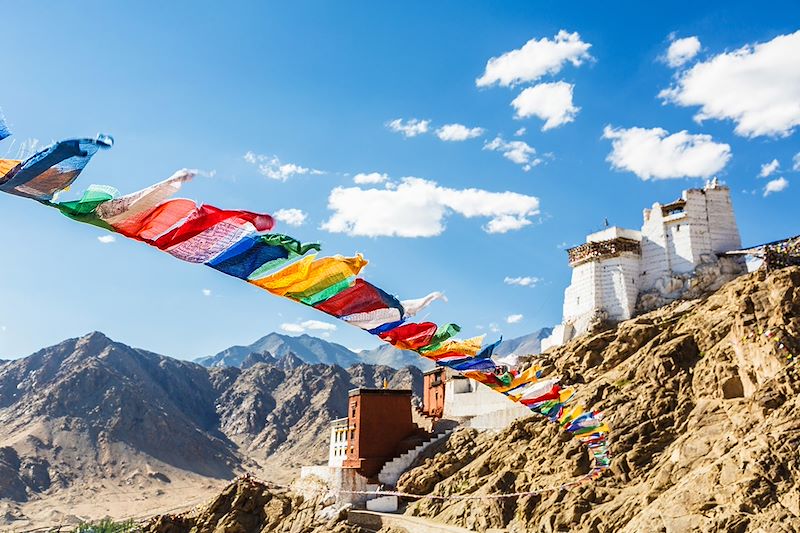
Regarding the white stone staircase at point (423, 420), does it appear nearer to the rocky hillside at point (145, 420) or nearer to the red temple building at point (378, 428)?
the red temple building at point (378, 428)

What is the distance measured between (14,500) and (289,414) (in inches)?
1796

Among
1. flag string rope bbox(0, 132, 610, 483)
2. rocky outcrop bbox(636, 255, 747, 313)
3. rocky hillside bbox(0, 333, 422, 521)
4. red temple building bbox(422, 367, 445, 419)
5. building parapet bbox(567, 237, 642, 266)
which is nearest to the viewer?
flag string rope bbox(0, 132, 610, 483)

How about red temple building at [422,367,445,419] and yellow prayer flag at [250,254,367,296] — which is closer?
yellow prayer flag at [250,254,367,296]

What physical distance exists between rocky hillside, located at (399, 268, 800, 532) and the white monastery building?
12.7ft

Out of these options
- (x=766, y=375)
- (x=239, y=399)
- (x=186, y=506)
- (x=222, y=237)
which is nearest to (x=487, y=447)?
(x=766, y=375)

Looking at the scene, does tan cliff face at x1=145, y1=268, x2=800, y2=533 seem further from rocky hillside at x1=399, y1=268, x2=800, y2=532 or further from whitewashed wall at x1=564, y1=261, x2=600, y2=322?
whitewashed wall at x1=564, y1=261, x2=600, y2=322

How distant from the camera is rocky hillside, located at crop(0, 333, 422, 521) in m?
82.9

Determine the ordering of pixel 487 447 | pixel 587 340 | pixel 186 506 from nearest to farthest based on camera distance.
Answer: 1. pixel 487 447
2. pixel 587 340
3. pixel 186 506

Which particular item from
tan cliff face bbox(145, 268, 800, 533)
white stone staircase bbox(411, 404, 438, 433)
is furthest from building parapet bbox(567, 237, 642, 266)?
white stone staircase bbox(411, 404, 438, 433)

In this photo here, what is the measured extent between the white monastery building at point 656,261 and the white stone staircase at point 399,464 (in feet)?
31.3

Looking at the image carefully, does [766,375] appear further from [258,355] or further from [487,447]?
[258,355]

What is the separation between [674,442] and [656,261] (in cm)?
1656

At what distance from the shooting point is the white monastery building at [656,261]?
109 feet

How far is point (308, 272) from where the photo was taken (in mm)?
12742
